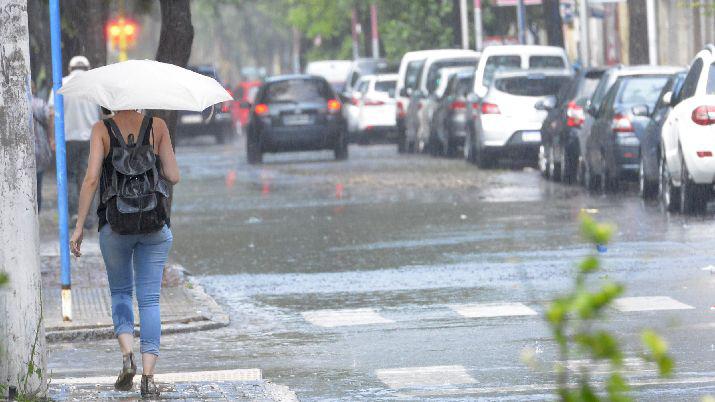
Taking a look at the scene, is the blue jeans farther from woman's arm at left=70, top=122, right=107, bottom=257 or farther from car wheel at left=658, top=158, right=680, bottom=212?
car wheel at left=658, top=158, right=680, bottom=212

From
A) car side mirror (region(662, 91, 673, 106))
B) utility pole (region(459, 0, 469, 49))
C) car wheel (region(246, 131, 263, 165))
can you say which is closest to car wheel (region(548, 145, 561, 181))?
car side mirror (region(662, 91, 673, 106))

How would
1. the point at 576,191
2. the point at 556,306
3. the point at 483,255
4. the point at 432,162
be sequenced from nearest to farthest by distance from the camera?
the point at 556,306 < the point at 483,255 < the point at 576,191 < the point at 432,162

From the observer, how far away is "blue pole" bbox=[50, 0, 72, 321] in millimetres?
10984

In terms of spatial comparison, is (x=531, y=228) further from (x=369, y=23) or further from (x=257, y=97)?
(x=369, y=23)

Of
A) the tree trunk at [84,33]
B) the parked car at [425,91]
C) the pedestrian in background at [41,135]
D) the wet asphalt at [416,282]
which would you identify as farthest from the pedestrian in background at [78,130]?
the parked car at [425,91]

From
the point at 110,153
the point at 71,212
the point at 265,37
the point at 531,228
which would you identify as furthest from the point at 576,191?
the point at 265,37

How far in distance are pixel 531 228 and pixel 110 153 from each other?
9973mm

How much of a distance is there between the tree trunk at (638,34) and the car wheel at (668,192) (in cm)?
1487

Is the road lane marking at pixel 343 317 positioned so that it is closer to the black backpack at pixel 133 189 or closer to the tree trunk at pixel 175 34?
the tree trunk at pixel 175 34

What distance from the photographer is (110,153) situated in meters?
8.46

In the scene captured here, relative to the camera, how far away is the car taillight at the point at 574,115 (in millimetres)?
24828

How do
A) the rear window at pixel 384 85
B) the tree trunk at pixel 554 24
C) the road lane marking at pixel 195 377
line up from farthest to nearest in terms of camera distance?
the rear window at pixel 384 85 < the tree trunk at pixel 554 24 < the road lane marking at pixel 195 377

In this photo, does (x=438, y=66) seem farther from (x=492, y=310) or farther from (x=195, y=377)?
(x=195, y=377)

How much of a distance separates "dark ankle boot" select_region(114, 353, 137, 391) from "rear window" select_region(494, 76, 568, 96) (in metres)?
20.3
